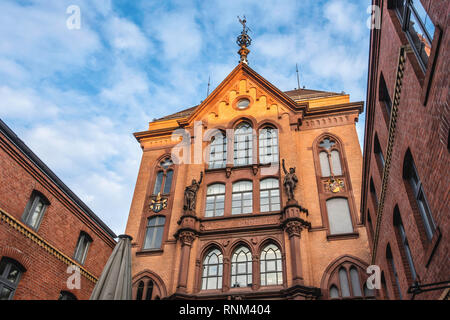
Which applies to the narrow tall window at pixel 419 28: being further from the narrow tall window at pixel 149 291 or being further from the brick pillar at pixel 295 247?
the narrow tall window at pixel 149 291

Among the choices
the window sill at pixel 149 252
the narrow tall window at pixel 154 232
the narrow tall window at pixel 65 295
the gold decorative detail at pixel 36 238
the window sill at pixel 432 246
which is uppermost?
the narrow tall window at pixel 154 232

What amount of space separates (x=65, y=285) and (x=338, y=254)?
12941 millimetres

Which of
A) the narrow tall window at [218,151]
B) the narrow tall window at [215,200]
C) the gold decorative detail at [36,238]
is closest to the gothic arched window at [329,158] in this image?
the narrow tall window at [218,151]

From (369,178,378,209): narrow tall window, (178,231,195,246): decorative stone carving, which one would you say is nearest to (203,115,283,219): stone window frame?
(178,231,195,246): decorative stone carving

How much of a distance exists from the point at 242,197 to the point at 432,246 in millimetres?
15528

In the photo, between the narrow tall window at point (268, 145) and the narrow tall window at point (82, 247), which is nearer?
the narrow tall window at point (82, 247)

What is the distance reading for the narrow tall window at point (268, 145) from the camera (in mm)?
24494

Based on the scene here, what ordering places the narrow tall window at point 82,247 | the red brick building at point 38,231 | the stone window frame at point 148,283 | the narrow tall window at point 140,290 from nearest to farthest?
the red brick building at point 38,231 < the narrow tall window at point 82,247 < the stone window frame at point 148,283 < the narrow tall window at point 140,290

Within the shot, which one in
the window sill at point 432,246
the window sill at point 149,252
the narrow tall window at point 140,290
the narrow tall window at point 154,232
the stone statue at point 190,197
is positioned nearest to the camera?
the window sill at point 432,246

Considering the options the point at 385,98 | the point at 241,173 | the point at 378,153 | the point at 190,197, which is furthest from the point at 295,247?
the point at 385,98

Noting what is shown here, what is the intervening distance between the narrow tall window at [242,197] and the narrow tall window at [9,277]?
38.0 ft

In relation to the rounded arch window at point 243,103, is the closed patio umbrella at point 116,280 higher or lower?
lower

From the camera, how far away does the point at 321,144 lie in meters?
25.0

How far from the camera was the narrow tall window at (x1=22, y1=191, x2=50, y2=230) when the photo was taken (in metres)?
15.3
